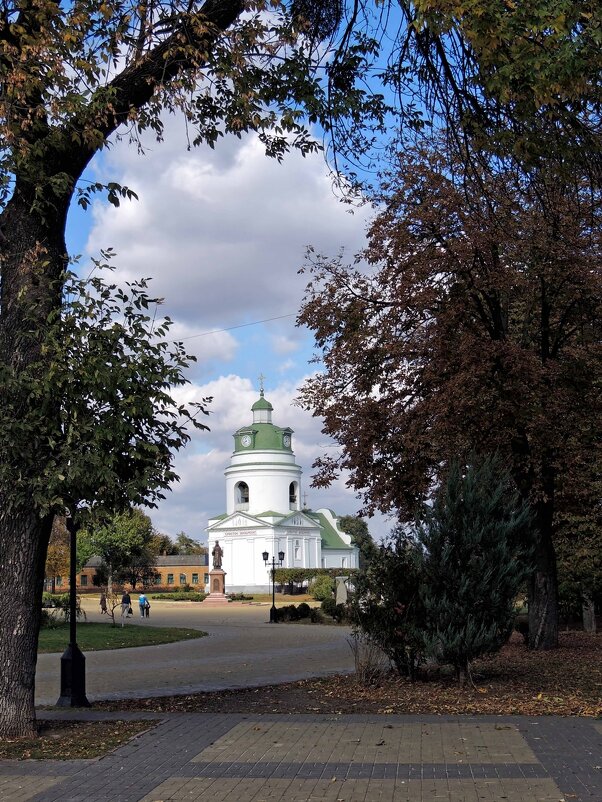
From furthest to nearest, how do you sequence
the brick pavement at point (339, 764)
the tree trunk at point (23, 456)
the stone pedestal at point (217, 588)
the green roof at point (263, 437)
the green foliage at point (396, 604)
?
the green roof at point (263, 437) → the stone pedestal at point (217, 588) → the green foliage at point (396, 604) → the tree trunk at point (23, 456) → the brick pavement at point (339, 764)

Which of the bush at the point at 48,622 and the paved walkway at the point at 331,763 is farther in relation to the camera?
the bush at the point at 48,622

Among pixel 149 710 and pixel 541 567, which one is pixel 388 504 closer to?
pixel 541 567

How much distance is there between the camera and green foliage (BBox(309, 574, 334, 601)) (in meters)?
63.3

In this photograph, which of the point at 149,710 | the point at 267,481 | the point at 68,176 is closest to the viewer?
the point at 68,176

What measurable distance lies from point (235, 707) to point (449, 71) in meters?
8.14

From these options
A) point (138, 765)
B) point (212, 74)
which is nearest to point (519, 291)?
point (212, 74)

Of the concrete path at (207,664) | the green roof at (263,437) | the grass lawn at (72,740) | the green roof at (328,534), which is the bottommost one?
the concrete path at (207,664)

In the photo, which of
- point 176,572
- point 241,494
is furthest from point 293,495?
point 176,572

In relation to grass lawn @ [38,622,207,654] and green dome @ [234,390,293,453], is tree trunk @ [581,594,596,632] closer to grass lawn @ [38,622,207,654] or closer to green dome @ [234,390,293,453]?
grass lawn @ [38,622,207,654]

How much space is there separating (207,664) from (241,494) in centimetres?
8851

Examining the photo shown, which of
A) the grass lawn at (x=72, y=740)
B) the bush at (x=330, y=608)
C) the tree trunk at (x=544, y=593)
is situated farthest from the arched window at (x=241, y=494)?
the grass lawn at (x=72, y=740)

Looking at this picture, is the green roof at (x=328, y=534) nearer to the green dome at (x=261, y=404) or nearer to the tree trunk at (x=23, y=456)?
the green dome at (x=261, y=404)

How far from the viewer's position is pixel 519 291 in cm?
1873

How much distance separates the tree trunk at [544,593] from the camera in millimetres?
20031
